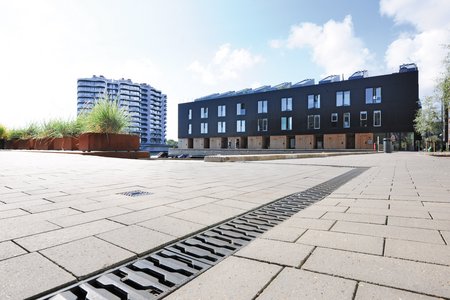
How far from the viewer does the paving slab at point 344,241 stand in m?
1.97

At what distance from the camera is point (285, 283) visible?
1.45 metres

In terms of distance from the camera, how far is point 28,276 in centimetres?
147

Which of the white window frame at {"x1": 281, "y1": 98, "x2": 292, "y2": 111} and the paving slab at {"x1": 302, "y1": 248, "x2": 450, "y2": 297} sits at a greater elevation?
the white window frame at {"x1": 281, "y1": 98, "x2": 292, "y2": 111}

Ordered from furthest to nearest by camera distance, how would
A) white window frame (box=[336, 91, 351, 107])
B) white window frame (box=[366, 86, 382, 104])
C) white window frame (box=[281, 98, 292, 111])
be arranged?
white window frame (box=[281, 98, 292, 111]) → white window frame (box=[336, 91, 351, 107]) → white window frame (box=[366, 86, 382, 104])

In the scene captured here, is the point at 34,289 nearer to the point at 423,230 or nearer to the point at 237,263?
the point at 237,263

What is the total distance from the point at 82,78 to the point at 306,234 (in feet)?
441

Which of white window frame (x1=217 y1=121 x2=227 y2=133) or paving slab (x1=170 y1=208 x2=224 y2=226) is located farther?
white window frame (x1=217 y1=121 x2=227 y2=133)

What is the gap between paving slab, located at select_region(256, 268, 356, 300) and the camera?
4.33 ft

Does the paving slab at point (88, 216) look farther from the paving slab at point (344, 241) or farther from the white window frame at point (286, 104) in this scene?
the white window frame at point (286, 104)

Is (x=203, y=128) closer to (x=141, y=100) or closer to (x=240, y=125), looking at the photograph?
(x=240, y=125)

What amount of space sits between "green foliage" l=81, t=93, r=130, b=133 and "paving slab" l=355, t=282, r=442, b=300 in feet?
43.2

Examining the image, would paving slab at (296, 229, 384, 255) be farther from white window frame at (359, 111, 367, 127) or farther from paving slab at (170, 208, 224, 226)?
white window frame at (359, 111, 367, 127)

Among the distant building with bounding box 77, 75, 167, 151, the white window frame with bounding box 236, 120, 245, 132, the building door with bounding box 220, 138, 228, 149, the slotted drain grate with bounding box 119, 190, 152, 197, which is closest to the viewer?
the slotted drain grate with bounding box 119, 190, 152, 197

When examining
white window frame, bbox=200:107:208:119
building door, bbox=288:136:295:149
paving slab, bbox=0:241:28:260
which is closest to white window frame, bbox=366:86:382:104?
building door, bbox=288:136:295:149
